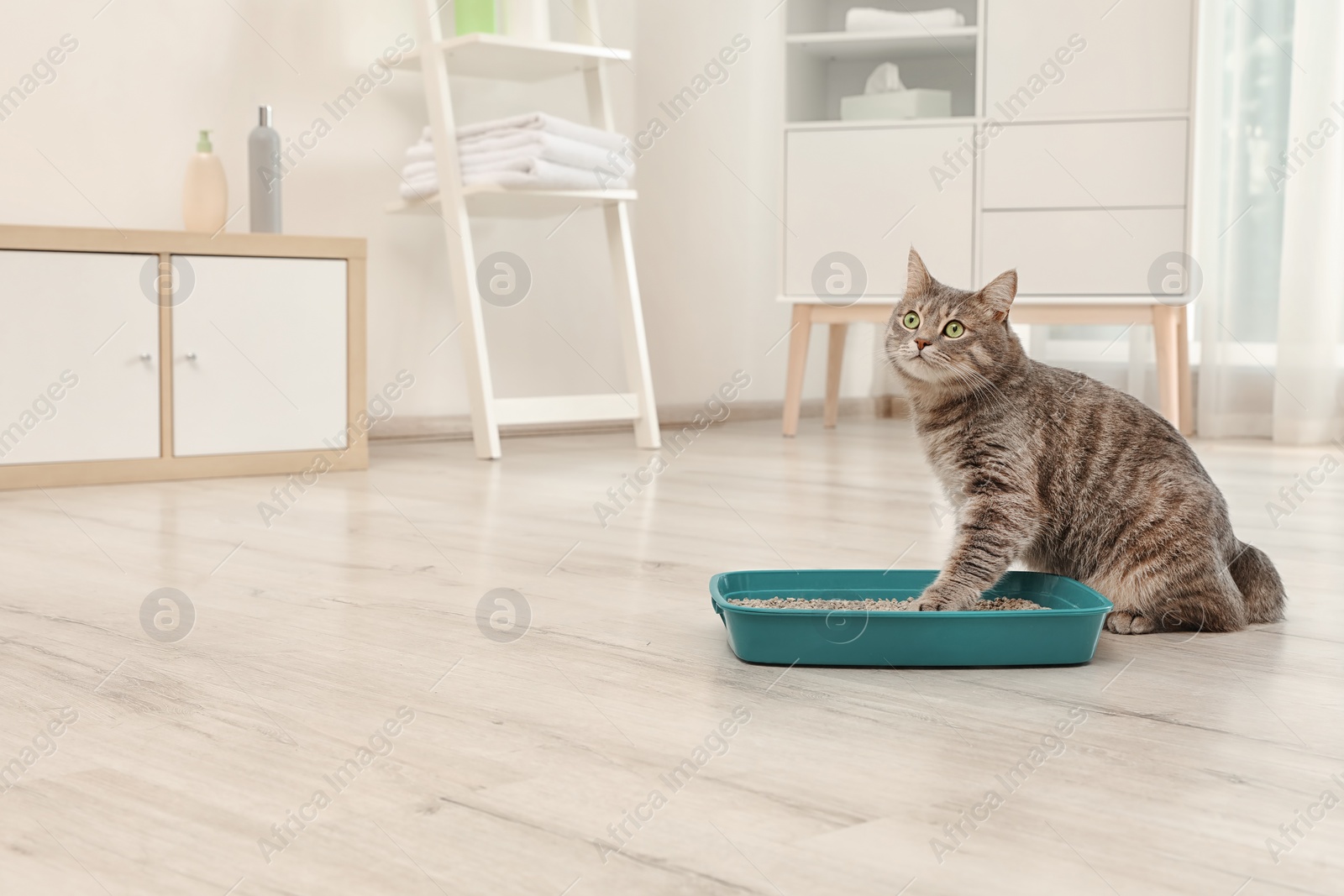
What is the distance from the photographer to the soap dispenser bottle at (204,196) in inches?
98.8

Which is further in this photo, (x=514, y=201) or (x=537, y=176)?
(x=514, y=201)

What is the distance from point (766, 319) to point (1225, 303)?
127 cm

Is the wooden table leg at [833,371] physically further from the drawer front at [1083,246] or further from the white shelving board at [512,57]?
the white shelving board at [512,57]

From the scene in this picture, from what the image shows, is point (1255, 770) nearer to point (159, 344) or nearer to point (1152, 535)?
point (1152, 535)

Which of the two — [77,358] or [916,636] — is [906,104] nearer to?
[77,358]

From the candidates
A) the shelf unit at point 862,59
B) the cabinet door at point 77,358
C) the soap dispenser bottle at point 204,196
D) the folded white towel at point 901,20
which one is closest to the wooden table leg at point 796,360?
the shelf unit at point 862,59

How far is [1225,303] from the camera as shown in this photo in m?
3.31

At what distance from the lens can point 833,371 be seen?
3.75 meters

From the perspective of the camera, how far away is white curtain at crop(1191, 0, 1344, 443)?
3.10 meters

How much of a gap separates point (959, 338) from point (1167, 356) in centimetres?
199

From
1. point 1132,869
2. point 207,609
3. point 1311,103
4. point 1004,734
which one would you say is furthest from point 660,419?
point 1132,869

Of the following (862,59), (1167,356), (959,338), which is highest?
(862,59)

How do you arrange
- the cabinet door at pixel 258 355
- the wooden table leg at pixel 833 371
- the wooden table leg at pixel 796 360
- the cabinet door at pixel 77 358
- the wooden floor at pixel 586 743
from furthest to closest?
the wooden table leg at pixel 833 371, the wooden table leg at pixel 796 360, the cabinet door at pixel 258 355, the cabinet door at pixel 77 358, the wooden floor at pixel 586 743

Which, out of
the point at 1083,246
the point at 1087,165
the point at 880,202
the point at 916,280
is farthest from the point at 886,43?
the point at 916,280
